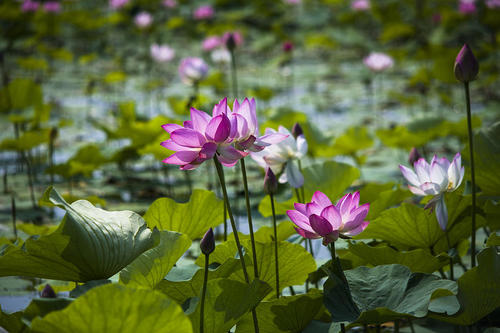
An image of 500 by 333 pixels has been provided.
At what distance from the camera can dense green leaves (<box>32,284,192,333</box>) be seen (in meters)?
0.64

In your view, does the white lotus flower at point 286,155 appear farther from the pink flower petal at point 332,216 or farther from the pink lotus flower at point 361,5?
the pink lotus flower at point 361,5

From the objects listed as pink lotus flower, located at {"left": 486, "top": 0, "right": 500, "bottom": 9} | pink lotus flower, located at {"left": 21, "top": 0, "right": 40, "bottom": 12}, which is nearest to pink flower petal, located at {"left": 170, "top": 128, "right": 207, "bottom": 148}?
pink lotus flower, located at {"left": 486, "top": 0, "right": 500, "bottom": 9}

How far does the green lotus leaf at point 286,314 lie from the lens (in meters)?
0.88

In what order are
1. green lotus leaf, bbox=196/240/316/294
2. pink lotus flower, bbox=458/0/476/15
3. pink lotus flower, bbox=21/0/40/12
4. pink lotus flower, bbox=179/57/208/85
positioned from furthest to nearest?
pink lotus flower, bbox=21/0/40/12
pink lotus flower, bbox=458/0/476/15
pink lotus flower, bbox=179/57/208/85
green lotus leaf, bbox=196/240/316/294

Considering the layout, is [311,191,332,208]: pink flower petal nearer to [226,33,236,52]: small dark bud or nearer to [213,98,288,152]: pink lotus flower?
[213,98,288,152]: pink lotus flower

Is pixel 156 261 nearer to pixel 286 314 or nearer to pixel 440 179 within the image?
pixel 286 314

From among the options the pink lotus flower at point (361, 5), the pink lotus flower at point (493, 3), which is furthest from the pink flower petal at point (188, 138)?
the pink lotus flower at point (361, 5)

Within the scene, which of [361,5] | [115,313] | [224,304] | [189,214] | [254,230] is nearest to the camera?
[115,313]

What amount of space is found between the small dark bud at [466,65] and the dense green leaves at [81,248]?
605 millimetres

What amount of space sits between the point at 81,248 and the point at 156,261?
118 mm

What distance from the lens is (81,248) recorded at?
2.72ft

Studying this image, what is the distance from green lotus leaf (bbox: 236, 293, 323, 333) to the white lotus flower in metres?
0.31

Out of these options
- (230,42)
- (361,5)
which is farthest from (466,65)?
(361,5)

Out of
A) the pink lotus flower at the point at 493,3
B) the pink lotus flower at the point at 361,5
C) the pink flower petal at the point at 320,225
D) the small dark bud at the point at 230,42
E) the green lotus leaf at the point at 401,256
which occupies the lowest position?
the green lotus leaf at the point at 401,256
